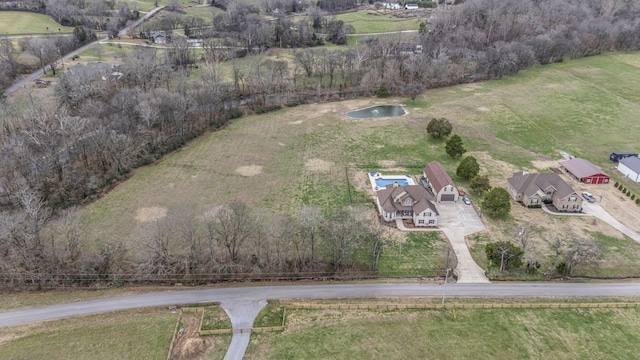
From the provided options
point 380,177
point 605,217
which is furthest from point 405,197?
Answer: point 605,217

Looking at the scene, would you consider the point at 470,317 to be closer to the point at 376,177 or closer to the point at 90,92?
the point at 376,177

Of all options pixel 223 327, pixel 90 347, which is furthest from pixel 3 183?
pixel 223 327

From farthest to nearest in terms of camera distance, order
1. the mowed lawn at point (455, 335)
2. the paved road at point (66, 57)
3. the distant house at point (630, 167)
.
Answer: the paved road at point (66, 57), the distant house at point (630, 167), the mowed lawn at point (455, 335)

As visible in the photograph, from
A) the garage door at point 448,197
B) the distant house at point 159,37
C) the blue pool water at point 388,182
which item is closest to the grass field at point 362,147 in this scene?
the blue pool water at point 388,182

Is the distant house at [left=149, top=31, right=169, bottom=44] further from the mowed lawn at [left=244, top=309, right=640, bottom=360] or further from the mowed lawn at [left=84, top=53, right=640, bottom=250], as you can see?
the mowed lawn at [left=244, top=309, right=640, bottom=360]

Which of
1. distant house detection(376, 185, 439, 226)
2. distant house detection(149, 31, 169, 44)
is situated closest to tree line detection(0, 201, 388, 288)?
distant house detection(376, 185, 439, 226)

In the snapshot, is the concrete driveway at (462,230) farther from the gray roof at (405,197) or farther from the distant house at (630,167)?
the distant house at (630,167)
